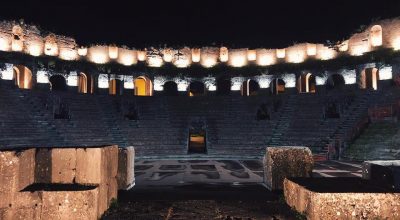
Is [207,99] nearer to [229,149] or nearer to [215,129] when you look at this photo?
[215,129]

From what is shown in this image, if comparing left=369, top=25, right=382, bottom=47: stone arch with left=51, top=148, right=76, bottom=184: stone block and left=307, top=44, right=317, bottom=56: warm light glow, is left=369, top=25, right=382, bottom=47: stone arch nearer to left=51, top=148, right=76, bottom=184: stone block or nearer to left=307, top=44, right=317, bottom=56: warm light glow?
left=307, top=44, right=317, bottom=56: warm light glow

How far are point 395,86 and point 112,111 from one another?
25895 millimetres

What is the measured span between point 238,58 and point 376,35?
14.9 metres

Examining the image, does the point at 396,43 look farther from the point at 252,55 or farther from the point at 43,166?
the point at 43,166

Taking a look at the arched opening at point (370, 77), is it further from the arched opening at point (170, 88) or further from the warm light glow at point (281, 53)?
the arched opening at point (170, 88)

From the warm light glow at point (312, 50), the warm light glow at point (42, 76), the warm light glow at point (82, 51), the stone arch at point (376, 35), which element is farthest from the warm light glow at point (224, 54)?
the warm light glow at point (42, 76)

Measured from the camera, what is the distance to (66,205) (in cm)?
574

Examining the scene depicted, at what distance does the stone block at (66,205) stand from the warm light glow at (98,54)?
31401 mm

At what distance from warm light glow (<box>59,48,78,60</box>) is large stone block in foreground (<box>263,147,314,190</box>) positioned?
30058 mm

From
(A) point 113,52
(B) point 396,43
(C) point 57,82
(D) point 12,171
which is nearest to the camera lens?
(D) point 12,171

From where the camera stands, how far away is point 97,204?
609 cm

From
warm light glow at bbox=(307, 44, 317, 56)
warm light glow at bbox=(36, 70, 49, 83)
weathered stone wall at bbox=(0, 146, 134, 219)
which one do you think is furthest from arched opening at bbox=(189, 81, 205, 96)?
weathered stone wall at bbox=(0, 146, 134, 219)

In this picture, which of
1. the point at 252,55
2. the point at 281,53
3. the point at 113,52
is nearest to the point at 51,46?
the point at 113,52

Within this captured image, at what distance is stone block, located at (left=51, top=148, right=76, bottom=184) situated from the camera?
638 centimetres
